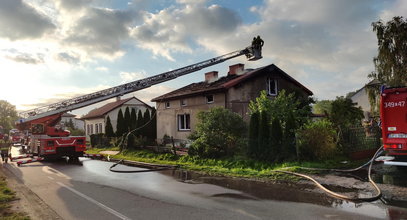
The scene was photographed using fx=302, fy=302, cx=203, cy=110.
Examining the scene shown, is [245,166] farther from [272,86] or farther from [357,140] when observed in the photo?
[272,86]

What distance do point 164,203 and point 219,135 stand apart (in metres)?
7.90

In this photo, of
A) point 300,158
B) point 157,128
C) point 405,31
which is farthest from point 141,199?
point 405,31

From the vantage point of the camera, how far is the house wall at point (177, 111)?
21548mm

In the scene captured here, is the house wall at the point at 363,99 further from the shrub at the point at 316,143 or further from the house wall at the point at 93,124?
the shrub at the point at 316,143

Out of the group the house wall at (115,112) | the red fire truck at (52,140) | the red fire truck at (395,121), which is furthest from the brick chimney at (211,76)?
the house wall at (115,112)

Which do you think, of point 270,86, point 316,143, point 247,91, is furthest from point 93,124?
point 316,143

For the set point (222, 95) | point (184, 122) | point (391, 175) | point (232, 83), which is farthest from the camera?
point (184, 122)

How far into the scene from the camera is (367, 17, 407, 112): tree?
22984 mm

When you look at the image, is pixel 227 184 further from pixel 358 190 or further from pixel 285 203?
pixel 358 190

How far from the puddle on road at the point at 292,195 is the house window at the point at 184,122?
11285 millimetres

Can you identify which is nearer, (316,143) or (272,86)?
(316,143)

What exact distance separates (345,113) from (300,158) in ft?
21.8

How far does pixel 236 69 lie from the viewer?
2592 cm

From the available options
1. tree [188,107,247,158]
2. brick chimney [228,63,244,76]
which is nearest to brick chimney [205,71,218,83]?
brick chimney [228,63,244,76]
